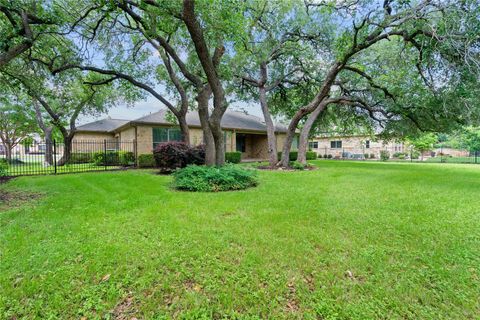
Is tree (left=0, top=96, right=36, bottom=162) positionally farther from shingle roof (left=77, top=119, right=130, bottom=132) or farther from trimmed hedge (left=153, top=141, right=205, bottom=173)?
trimmed hedge (left=153, top=141, right=205, bottom=173)

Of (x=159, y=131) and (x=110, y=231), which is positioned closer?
(x=110, y=231)

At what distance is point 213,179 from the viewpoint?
7207mm

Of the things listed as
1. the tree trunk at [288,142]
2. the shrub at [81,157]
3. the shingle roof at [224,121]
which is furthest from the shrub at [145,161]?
the shrub at [81,157]

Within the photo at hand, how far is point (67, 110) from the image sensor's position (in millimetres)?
18500

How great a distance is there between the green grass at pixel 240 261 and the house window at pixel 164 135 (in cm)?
1106

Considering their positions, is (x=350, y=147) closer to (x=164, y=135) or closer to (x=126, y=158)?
(x=164, y=135)

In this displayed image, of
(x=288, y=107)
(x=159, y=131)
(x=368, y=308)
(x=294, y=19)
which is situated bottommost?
(x=368, y=308)

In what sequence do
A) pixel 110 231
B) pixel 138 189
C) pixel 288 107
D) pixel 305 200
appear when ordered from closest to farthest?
pixel 110 231
pixel 305 200
pixel 138 189
pixel 288 107

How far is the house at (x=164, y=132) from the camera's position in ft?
50.2

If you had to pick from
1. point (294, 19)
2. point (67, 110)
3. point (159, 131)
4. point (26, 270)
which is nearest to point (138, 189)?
point (26, 270)

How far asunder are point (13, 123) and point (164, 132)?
18.3 meters

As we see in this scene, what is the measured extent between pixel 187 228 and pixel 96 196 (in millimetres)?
3692

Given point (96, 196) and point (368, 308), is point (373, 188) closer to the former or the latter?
point (368, 308)

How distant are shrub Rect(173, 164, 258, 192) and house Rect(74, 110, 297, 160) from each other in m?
8.69
